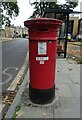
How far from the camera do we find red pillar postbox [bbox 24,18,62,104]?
462cm

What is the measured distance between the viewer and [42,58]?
471cm

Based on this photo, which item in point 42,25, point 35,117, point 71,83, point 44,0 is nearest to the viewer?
point 35,117

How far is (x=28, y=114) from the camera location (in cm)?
433

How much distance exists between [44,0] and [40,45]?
99.1 feet

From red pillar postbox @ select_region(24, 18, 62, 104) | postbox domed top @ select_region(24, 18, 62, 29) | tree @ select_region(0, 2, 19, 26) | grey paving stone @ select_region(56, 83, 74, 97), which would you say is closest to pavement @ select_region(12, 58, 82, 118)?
grey paving stone @ select_region(56, 83, 74, 97)

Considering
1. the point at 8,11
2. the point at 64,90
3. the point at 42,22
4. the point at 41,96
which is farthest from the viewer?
the point at 8,11

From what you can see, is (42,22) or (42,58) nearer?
(42,22)

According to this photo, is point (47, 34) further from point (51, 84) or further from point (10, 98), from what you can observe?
point (10, 98)

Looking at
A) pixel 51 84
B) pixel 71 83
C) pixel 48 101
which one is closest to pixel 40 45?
pixel 51 84

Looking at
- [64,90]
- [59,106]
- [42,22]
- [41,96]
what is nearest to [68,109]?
[59,106]

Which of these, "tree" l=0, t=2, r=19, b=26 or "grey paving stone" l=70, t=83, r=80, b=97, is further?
"tree" l=0, t=2, r=19, b=26

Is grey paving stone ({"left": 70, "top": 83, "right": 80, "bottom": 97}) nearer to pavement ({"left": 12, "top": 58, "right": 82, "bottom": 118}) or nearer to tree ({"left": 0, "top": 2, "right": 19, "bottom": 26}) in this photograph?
pavement ({"left": 12, "top": 58, "right": 82, "bottom": 118})

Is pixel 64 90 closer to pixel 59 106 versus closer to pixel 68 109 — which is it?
pixel 59 106

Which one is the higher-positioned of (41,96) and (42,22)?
(42,22)
